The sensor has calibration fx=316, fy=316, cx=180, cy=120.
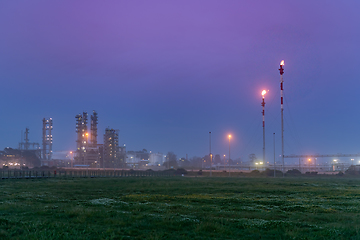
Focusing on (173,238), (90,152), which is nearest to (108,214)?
(173,238)

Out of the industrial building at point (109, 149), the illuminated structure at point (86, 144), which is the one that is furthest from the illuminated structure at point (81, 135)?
the industrial building at point (109, 149)

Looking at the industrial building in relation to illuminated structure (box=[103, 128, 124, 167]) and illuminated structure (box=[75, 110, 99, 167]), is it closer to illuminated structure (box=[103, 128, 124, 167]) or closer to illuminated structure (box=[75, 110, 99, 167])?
illuminated structure (box=[103, 128, 124, 167])

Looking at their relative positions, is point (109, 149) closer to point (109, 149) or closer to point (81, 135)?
point (109, 149)

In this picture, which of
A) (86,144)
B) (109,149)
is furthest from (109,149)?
(86,144)

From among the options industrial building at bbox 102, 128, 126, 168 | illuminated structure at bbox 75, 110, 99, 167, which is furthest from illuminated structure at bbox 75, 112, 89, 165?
industrial building at bbox 102, 128, 126, 168

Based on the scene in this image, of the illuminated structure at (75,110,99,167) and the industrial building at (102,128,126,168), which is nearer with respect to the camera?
the illuminated structure at (75,110,99,167)

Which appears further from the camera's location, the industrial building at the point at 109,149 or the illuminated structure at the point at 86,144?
the industrial building at the point at 109,149

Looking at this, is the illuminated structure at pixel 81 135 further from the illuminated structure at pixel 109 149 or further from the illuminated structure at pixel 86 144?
the illuminated structure at pixel 109 149

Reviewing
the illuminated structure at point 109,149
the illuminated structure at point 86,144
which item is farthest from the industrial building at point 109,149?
the illuminated structure at point 86,144

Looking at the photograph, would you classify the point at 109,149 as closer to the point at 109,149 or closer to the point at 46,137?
the point at 109,149

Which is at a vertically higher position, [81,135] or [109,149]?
[81,135]

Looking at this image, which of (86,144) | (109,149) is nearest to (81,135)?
(86,144)

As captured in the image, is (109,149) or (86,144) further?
(109,149)

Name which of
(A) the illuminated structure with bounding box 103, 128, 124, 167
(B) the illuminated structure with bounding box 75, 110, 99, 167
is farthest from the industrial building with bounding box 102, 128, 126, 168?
(B) the illuminated structure with bounding box 75, 110, 99, 167
